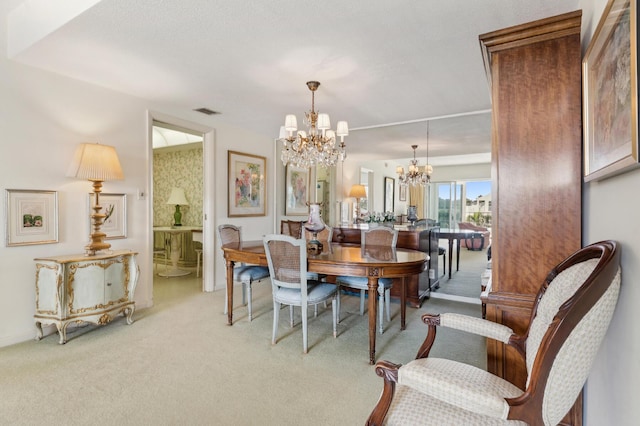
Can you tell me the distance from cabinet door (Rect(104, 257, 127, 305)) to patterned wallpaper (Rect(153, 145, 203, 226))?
303cm

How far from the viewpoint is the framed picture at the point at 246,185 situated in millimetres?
4789

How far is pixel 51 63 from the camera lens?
278cm

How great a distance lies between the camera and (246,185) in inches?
198

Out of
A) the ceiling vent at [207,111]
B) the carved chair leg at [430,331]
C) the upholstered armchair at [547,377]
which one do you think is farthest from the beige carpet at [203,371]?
the ceiling vent at [207,111]

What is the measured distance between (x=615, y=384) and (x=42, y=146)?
13.4 ft

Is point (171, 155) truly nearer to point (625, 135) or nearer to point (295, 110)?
point (295, 110)

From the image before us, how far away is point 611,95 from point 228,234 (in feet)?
10.7

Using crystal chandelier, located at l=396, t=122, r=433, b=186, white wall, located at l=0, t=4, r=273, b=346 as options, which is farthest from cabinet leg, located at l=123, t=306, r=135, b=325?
crystal chandelier, located at l=396, t=122, r=433, b=186

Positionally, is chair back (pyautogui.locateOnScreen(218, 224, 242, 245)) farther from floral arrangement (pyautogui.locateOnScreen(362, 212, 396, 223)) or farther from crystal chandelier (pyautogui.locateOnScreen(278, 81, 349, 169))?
floral arrangement (pyautogui.locateOnScreen(362, 212, 396, 223))

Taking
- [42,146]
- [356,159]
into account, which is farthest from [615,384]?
[356,159]

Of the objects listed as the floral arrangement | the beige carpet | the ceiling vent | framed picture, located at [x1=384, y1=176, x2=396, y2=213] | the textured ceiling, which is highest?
the ceiling vent

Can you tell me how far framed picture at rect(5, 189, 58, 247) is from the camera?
272 cm

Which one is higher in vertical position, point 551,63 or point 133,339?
point 551,63

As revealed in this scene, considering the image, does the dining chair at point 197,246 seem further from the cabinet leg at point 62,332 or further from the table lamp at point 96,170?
the cabinet leg at point 62,332
